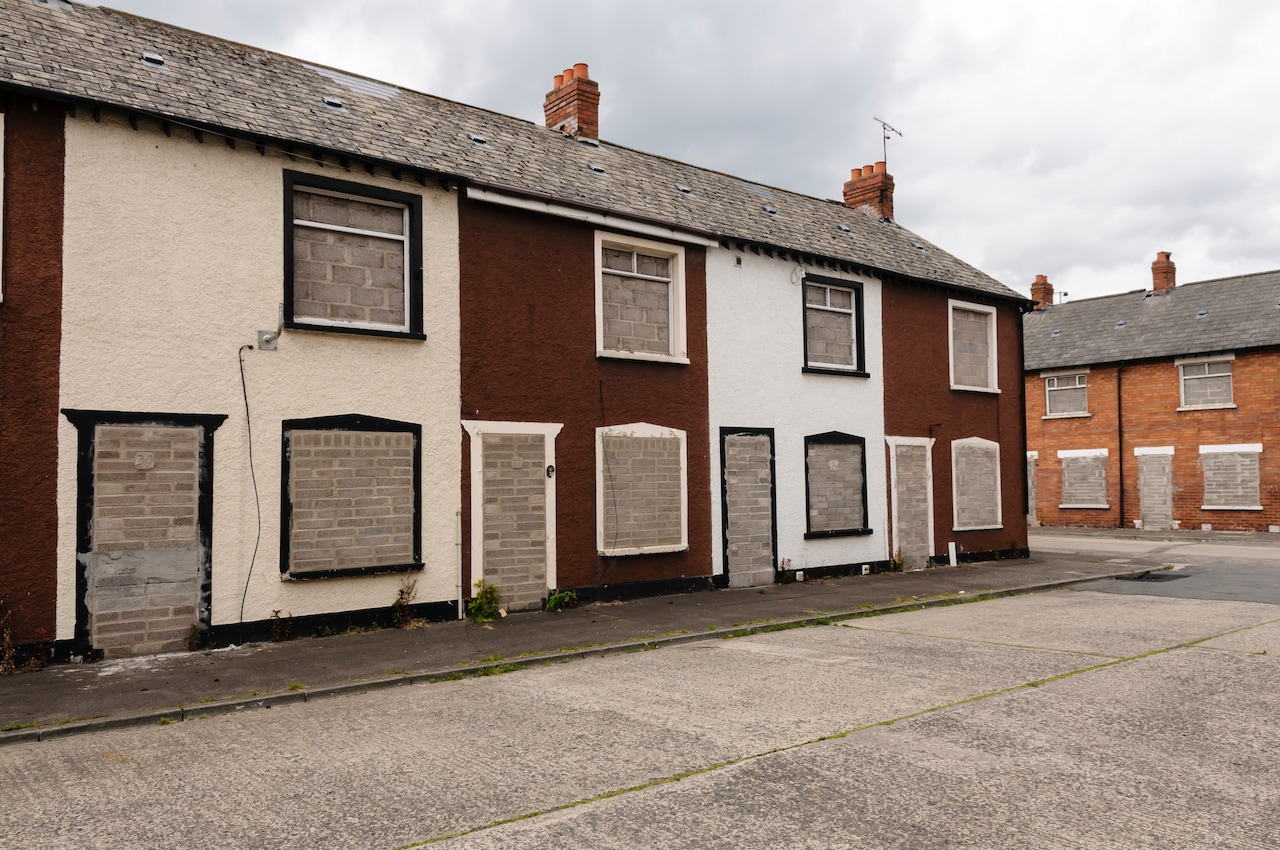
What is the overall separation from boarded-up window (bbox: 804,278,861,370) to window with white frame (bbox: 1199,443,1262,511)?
16.8 metres

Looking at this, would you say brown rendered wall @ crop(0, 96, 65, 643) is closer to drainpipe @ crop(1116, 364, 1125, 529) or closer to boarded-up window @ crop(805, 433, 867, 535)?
boarded-up window @ crop(805, 433, 867, 535)

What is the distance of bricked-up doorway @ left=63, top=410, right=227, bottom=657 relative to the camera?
938 centimetres

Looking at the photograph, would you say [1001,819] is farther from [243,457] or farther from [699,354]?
[699,354]

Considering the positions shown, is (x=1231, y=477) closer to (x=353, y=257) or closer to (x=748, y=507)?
(x=748, y=507)

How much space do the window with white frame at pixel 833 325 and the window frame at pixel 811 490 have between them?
126cm

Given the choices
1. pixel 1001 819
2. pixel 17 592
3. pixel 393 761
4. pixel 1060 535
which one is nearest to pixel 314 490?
pixel 17 592

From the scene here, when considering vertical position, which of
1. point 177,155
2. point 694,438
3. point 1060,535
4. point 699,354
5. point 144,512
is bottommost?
point 1060,535

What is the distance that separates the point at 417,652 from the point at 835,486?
31.4 ft

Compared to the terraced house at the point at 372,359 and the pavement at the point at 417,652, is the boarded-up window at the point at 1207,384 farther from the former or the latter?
the terraced house at the point at 372,359

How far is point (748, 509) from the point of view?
1545 cm

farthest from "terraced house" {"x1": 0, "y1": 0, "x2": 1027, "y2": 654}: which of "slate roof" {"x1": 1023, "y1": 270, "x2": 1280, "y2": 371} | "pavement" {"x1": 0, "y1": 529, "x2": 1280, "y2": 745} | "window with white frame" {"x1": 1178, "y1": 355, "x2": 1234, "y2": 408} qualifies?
"slate roof" {"x1": 1023, "y1": 270, "x2": 1280, "y2": 371}

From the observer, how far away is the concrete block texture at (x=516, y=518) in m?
12.3

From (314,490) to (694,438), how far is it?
20.6 ft

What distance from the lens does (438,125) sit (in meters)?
14.1
